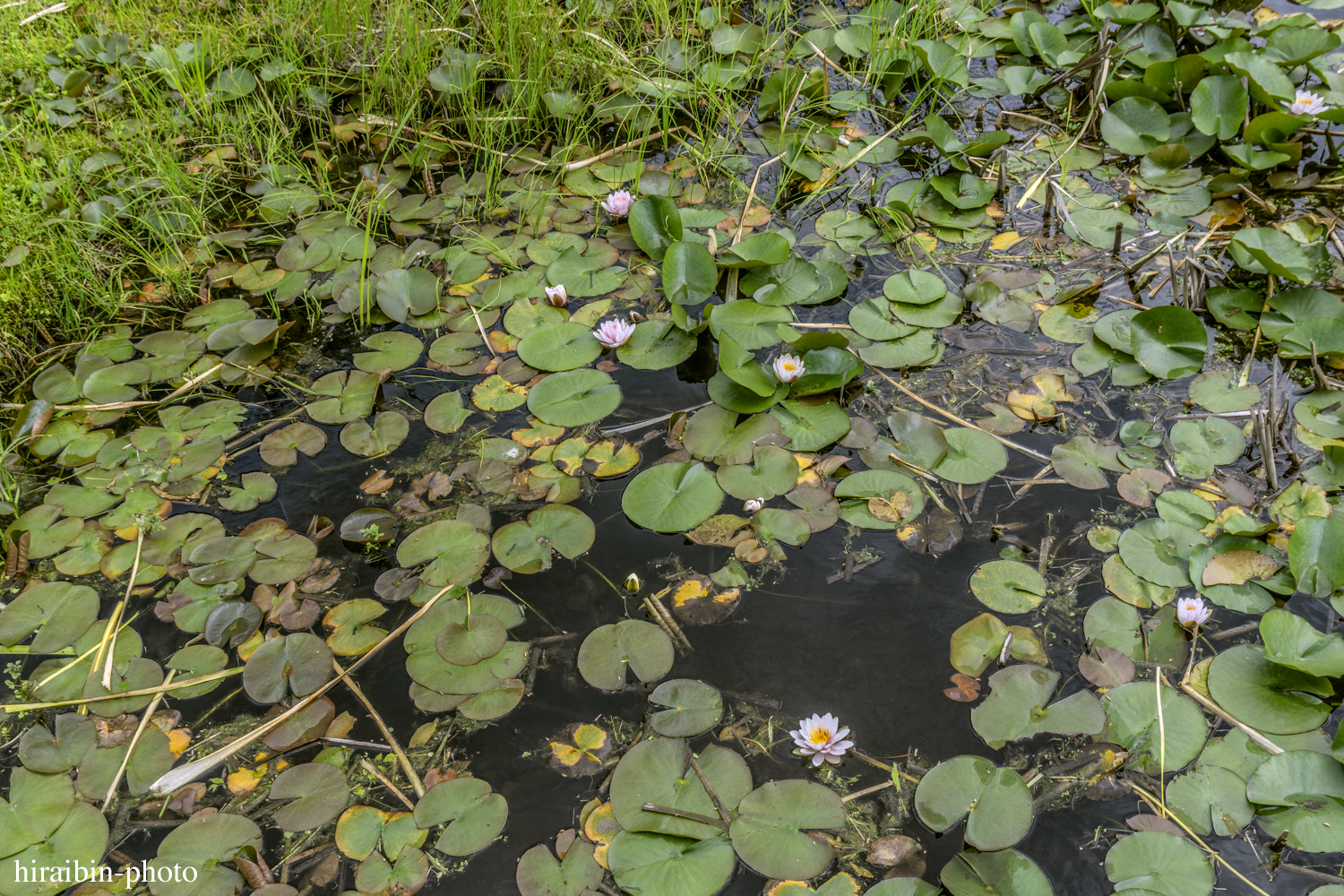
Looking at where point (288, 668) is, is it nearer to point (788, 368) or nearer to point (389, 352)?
point (389, 352)

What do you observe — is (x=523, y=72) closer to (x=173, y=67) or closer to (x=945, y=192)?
(x=173, y=67)

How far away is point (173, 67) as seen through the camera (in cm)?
353

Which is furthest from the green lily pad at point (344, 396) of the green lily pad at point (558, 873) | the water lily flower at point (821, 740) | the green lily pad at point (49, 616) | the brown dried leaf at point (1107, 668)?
the brown dried leaf at point (1107, 668)

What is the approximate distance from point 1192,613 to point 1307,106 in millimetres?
2454

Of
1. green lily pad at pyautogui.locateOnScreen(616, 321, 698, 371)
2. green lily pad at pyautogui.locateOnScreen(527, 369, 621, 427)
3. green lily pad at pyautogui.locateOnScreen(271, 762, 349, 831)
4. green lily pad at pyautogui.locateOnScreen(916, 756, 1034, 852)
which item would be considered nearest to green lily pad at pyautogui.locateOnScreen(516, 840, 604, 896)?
green lily pad at pyautogui.locateOnScreen(271, 762, 349, 831)

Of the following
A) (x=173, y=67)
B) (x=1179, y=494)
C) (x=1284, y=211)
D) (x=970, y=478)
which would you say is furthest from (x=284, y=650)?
(x=1284, y=211)

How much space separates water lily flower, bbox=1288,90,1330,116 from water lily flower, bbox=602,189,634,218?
2608mm

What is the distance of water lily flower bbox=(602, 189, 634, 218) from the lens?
3.08 m

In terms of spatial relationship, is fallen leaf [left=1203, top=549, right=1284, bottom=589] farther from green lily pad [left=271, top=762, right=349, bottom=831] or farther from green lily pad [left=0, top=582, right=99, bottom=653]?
green lily pad [left=0, top=582, right=99, bottom=653]

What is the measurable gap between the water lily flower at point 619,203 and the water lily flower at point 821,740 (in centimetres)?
210

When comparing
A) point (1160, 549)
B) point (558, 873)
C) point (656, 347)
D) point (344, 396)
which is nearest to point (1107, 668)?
point (1160, 549)

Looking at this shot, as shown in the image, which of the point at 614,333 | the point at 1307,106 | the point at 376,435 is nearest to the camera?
the point at 376,435

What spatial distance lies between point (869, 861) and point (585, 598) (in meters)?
0.89

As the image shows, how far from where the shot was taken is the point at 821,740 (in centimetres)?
168
